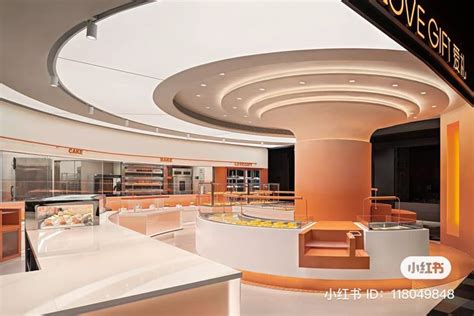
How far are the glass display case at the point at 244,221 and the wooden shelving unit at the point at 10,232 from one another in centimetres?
411

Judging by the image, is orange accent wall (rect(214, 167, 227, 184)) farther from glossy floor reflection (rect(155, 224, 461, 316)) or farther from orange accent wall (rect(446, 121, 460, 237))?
glossy floor reflection (rect(155, 224, 461, 316))

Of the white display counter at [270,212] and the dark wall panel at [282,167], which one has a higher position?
the dark wall panel at [282,167]

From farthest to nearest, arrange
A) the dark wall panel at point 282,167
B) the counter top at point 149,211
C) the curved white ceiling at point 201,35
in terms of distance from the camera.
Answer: the dark wall panel at point 282,167 → the counter top at point 149,211 → the curved white ceiling at point 201,35

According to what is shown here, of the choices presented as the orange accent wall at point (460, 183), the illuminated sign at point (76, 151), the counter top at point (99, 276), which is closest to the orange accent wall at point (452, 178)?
the orange accent wall at point (460, 183)

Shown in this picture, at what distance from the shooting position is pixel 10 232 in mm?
7406

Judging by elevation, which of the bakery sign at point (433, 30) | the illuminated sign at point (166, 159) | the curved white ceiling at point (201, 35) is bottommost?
the illuminated sign at point (166, 159)

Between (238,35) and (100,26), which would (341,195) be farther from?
(100,26)

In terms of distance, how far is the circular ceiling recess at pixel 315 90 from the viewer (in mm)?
5039

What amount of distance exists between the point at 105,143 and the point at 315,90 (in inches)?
310

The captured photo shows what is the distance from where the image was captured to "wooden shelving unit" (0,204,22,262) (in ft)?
23.6

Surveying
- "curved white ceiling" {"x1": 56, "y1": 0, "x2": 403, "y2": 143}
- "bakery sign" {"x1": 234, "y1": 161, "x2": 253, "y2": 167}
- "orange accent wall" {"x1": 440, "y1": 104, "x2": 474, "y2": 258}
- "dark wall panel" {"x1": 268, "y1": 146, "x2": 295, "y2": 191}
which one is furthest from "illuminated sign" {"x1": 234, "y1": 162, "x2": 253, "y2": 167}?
"curved white ceiling" {"x1": 56, "y1": 0, "x2": 403, "y2": 143}

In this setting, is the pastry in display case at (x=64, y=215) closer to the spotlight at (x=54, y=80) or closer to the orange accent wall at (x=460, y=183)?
the spotlight at (x=54, y=80)

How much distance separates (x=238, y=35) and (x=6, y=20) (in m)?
2.45

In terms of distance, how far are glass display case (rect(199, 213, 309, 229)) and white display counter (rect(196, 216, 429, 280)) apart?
10.9 inches
